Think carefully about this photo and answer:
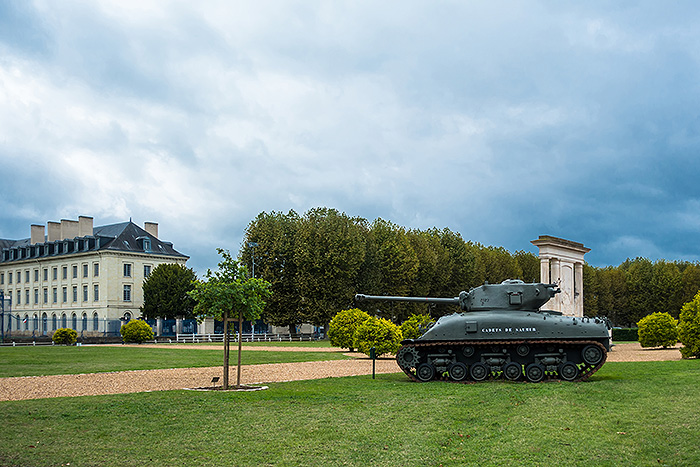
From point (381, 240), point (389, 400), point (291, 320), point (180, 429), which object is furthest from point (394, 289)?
point (180, 429)

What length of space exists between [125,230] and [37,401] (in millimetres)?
67247

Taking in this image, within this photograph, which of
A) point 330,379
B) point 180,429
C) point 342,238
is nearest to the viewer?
point 180,429

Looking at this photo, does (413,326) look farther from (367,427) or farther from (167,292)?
(167,292)

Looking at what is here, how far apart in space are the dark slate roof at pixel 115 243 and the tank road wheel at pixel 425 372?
206ft

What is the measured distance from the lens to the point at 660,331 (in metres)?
37.9

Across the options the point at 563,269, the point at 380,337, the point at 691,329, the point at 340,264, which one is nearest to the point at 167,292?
the point at 340,264

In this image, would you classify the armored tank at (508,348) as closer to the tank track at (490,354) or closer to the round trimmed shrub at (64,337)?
the tank track at (490,354)

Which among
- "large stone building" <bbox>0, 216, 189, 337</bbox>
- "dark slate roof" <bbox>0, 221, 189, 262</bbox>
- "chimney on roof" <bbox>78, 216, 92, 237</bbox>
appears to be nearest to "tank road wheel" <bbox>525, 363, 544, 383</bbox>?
"large stone building" <bbox>0, 216, 189, 337</bbox>

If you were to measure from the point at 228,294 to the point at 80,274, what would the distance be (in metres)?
66.2

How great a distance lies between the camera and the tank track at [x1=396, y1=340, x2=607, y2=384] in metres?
17.7

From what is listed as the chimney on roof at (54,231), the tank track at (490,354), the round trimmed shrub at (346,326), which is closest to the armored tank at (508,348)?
the tank track at (490,354)

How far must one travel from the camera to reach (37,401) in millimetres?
14609

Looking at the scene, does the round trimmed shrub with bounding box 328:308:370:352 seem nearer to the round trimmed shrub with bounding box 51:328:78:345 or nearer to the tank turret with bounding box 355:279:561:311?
the tank turret with bounding box 355:279:561:311

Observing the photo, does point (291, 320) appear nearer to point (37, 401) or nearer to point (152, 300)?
point (152, 300)
